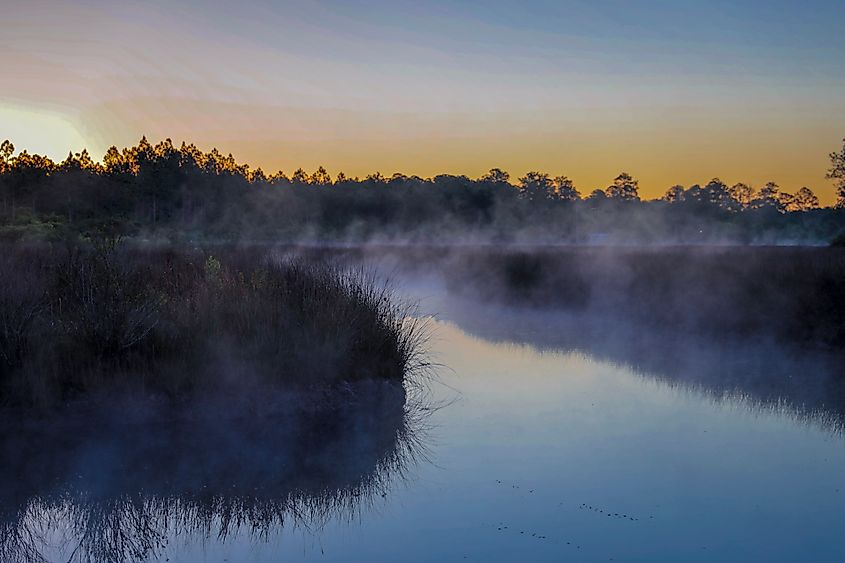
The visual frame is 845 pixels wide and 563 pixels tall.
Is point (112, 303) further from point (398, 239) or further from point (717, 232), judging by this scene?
point (717, 232)

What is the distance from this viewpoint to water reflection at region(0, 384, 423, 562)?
4.96m

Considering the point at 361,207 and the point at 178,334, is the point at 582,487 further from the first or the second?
the point at 361,207

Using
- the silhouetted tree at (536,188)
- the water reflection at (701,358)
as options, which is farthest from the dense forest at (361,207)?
the water reflection at (701,358)

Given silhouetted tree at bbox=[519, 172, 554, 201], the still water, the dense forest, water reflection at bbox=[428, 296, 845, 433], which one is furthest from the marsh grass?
silhouetted tree at bbox=[519, 172, 554, 201]

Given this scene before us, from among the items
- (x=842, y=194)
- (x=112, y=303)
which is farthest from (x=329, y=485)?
(x=842, y=194)

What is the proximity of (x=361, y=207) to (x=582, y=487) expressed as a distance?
185ft

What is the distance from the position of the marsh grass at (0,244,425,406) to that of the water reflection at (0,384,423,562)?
310mm

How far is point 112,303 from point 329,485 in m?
3.32

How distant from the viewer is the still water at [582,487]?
4.85 m

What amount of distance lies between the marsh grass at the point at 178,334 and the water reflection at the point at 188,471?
0.31 m

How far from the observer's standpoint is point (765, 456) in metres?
6.88

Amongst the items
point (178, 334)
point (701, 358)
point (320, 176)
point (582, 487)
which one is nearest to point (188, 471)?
point (178, 334)

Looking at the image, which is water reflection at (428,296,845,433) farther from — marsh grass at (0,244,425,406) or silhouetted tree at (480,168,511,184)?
silhouetted tree at (480,168,511,184)

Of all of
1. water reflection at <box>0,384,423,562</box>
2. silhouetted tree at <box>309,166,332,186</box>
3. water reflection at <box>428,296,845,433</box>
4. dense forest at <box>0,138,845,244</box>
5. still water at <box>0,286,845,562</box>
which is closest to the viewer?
still water at <box>0,286,845,562</box>
